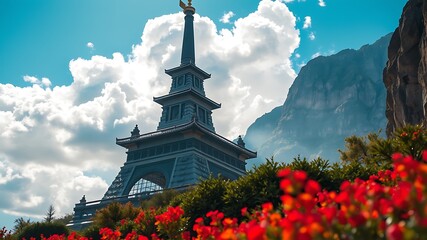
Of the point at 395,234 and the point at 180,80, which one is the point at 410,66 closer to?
the point at 395,234

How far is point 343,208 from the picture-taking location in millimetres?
3898

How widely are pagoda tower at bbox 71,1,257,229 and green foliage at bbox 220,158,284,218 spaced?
4289cm

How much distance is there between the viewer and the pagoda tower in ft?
207

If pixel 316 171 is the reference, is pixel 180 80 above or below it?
above

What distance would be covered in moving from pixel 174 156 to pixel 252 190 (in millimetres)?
51354

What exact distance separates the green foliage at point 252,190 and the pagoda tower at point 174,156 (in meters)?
42.9

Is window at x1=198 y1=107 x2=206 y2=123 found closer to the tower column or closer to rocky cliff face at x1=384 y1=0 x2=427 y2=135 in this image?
the tower column

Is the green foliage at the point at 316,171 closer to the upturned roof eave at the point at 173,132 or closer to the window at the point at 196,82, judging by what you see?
the upturned roof eave at the point at 173,132

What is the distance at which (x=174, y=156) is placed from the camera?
65.9 meters

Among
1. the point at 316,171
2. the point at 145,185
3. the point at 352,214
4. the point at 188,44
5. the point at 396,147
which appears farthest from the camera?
the point at 188,44

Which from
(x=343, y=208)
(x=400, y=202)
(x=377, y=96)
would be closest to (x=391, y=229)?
(x=400, y=202)

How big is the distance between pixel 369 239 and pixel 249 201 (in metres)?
11.5

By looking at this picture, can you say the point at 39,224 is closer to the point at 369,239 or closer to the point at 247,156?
the point at 369,239

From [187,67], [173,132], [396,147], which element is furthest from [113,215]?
[187,67]
